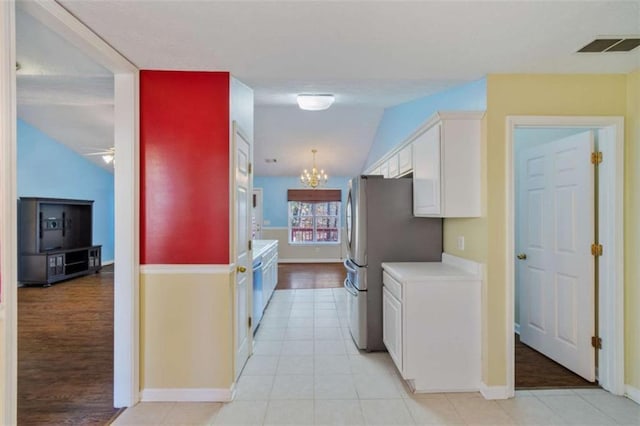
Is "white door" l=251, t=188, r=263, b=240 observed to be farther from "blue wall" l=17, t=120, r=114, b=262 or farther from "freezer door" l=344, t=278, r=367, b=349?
"freezer door" l=344, t=278, r=367, b=349

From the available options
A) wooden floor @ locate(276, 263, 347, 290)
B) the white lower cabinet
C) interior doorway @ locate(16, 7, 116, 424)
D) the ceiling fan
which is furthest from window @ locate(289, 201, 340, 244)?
the white lower cabinet

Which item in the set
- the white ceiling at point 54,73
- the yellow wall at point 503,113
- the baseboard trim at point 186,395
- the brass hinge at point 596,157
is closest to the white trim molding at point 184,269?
the baseboard trim at point 186,395

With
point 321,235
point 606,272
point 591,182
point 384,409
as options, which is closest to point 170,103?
point 384,409

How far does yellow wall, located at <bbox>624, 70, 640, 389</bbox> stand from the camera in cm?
226

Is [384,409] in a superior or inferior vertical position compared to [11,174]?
inferior

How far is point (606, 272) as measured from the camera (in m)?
2.35

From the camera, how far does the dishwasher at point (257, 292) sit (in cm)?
347

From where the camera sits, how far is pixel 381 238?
3.00 metres

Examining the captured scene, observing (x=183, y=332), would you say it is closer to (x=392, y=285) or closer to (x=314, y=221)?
(x=392, y=285)

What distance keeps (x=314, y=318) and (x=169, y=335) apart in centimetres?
206

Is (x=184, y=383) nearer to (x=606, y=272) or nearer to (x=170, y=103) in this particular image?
(x=170, y=103)

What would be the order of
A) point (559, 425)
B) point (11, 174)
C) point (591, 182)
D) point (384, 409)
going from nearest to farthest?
point (11, 174), point (559, 425), point (384, 409), point (591, 182)

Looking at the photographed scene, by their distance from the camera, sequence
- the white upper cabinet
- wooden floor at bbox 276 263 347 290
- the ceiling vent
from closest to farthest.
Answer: the ceiling vent
the white upper cabinet
wooden floor at bbox 276 263 347 290

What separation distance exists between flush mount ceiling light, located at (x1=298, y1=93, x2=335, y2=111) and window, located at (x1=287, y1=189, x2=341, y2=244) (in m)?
5.62
